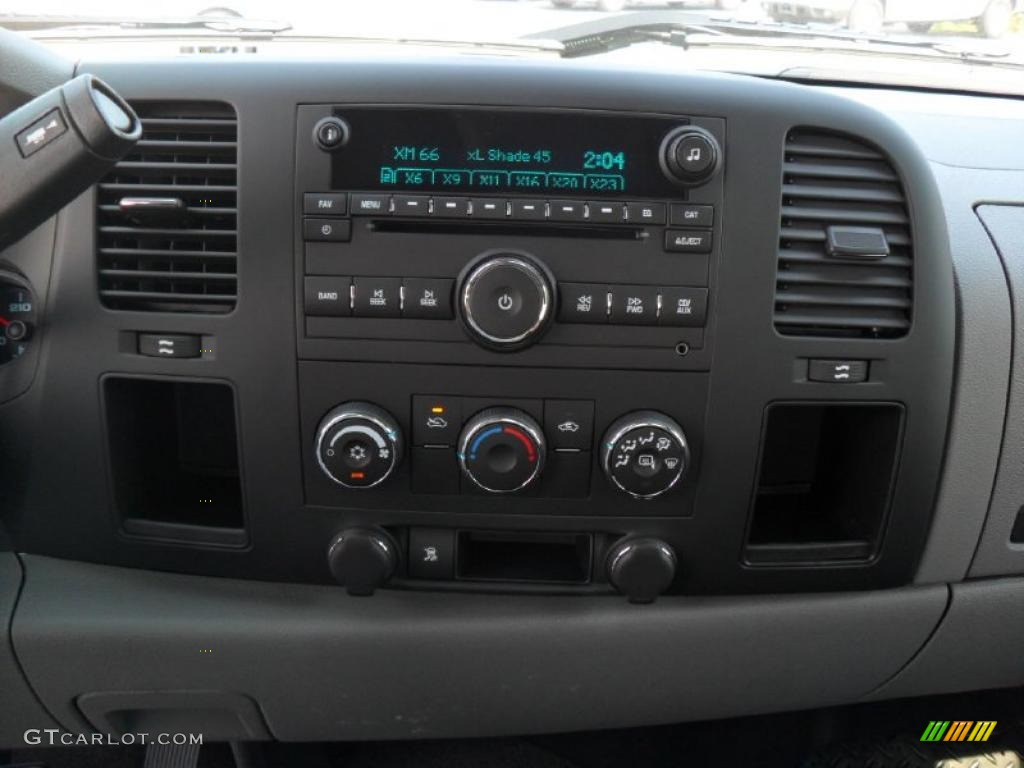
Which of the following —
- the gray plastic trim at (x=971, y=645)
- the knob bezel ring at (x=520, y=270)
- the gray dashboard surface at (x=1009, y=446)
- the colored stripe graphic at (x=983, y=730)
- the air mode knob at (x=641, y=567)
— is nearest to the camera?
the knob bezel ring at (x=520, y=270)

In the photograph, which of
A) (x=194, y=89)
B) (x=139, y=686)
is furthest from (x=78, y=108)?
(x=139, y=686)

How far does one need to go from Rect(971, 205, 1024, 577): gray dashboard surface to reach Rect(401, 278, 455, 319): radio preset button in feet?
2.78

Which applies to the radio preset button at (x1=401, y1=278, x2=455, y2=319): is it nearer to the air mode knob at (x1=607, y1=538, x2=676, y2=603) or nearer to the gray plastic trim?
the air mode knob at (x1=607, y1=538, x2=676, y2=603)

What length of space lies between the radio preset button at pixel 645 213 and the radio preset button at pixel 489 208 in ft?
0.53

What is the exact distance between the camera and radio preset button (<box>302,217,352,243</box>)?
3.80 ft

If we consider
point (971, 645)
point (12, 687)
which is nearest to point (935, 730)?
point (971, 645)

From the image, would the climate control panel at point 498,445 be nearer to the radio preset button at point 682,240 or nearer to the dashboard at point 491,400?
the dashboard at point 491,400

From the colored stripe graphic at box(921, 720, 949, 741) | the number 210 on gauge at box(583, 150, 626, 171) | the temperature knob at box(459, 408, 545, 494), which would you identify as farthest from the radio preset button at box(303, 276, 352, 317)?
the colored stripe graphic at box(921, 720, 949, 741)

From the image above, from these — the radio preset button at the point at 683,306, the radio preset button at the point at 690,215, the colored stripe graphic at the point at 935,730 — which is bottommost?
the colored stripe graphic at the point at 935,730

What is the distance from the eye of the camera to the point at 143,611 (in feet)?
4.31

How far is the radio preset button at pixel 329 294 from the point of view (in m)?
1.17

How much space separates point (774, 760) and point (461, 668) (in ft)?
2.96

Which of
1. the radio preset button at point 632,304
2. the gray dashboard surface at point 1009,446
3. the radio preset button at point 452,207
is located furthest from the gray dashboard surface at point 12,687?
the gray dashboard surface at point 1009,446

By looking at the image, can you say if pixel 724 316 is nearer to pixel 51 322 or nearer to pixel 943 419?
pixel 943 419
